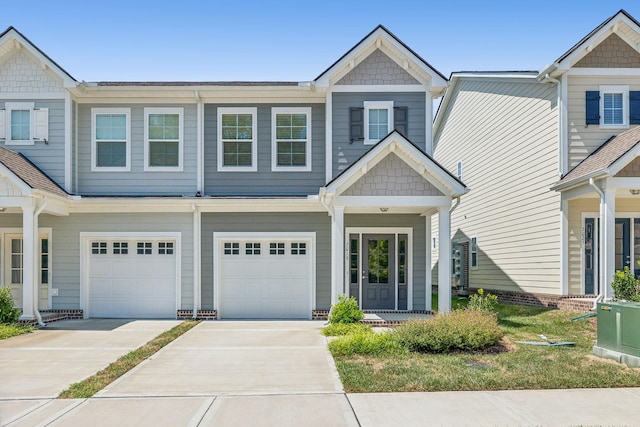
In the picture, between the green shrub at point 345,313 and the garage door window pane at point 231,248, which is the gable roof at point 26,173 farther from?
the green shrub at point 345,313

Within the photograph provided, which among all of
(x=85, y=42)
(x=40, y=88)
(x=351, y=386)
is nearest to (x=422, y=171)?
(x=351, y=386)

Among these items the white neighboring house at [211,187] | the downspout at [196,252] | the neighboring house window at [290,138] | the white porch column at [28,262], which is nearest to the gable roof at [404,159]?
the white neighboring house at [211,187]

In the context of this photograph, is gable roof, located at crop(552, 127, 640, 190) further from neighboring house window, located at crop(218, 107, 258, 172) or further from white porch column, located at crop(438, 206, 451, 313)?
neighboring house window, located at crop(218, 107, 258, 172)

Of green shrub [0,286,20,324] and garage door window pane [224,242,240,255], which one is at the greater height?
garage door window pane [224,242,240,255]

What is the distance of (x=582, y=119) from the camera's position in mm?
14945

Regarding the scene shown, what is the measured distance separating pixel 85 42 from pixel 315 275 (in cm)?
814

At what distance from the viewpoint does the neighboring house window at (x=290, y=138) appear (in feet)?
48.6

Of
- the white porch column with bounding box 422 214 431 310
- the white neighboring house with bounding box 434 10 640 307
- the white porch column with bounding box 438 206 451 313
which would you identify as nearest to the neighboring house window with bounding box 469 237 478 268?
the white neighboring house with bounding box 434 10 640 307

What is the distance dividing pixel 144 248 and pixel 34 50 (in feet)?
20.1

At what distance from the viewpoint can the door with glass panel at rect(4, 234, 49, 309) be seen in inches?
578

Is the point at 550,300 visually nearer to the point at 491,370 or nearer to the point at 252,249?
the point at 491,370

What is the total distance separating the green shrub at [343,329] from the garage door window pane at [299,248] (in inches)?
121

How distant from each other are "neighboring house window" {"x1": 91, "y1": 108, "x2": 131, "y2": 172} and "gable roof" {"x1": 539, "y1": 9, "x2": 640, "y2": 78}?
12.0 metres

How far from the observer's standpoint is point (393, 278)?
1487 cm
